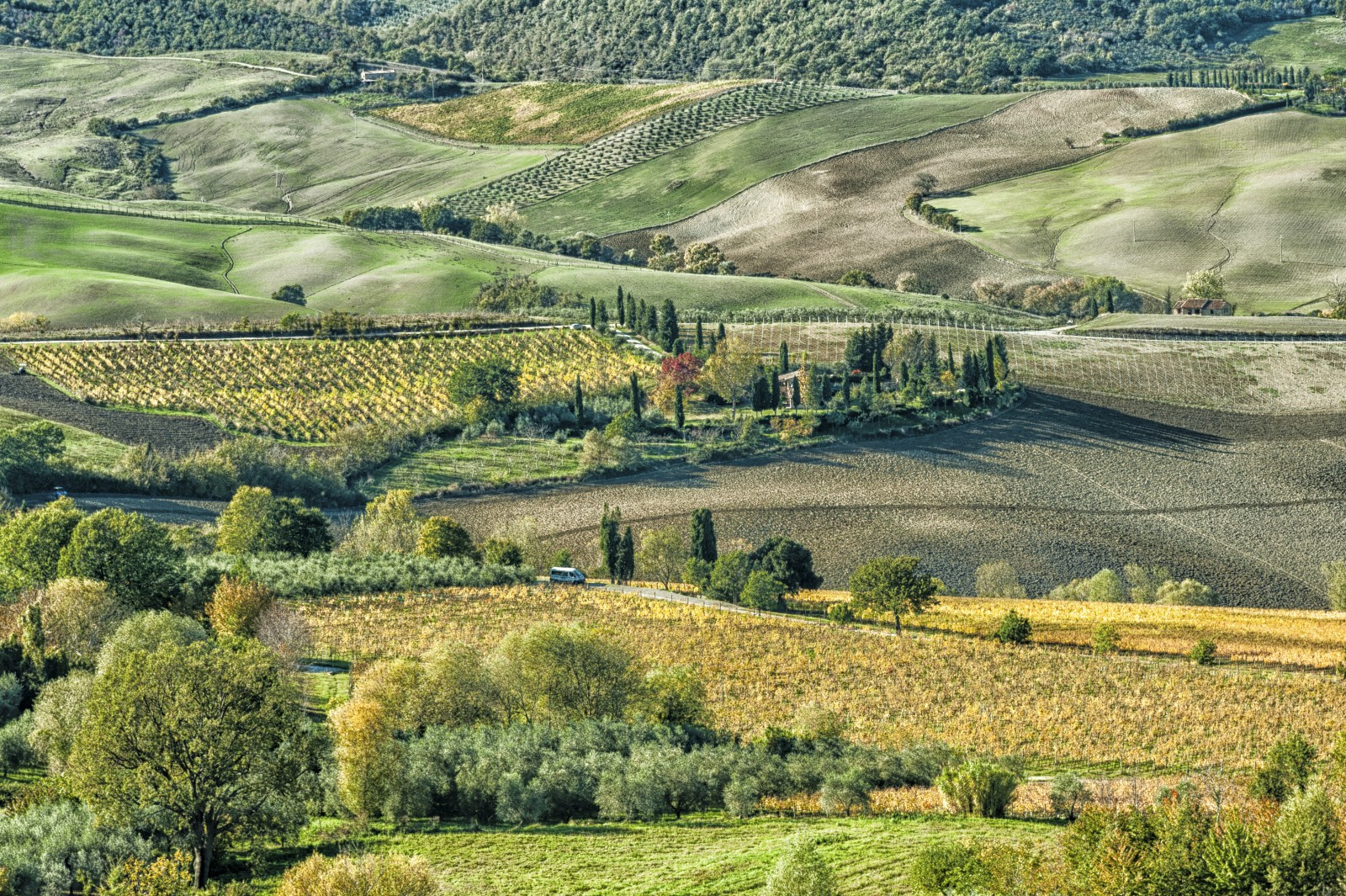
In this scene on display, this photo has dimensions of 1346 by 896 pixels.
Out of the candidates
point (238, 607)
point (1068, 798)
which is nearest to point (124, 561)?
point (238, 607)

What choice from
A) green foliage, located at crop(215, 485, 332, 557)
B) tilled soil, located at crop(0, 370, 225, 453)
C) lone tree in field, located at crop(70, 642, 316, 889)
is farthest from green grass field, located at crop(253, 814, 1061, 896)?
tilled soil, located at crop(0, 370, 225, 453)

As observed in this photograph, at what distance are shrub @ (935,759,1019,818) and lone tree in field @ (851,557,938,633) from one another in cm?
3126

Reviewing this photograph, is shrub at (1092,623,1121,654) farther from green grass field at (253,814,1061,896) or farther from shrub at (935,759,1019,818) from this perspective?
green grass field at (253,814,1061,896)

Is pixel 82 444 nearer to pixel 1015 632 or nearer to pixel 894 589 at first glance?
pixel 894 589

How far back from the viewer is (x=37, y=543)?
3189 inches

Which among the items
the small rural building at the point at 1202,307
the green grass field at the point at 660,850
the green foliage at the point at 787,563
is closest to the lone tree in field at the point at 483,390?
the green foliage at the point at 787,563

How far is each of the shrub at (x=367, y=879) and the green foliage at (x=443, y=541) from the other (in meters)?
58.8

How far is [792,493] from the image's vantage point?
11600 centimetres

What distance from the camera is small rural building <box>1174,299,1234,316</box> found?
178 meters

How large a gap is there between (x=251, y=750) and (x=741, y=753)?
17627 mm

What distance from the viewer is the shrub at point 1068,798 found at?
5025cm

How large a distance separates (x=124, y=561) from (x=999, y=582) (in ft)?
177

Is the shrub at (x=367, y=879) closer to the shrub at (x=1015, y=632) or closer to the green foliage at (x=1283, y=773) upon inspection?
the green foliage at (x=1283, y=773)

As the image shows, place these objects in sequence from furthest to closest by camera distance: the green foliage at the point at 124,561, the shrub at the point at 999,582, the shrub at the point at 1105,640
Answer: the shrub at the point at 999,582 < the green foliage at the point at 124,561 < the shrub at the point at 1105,640
